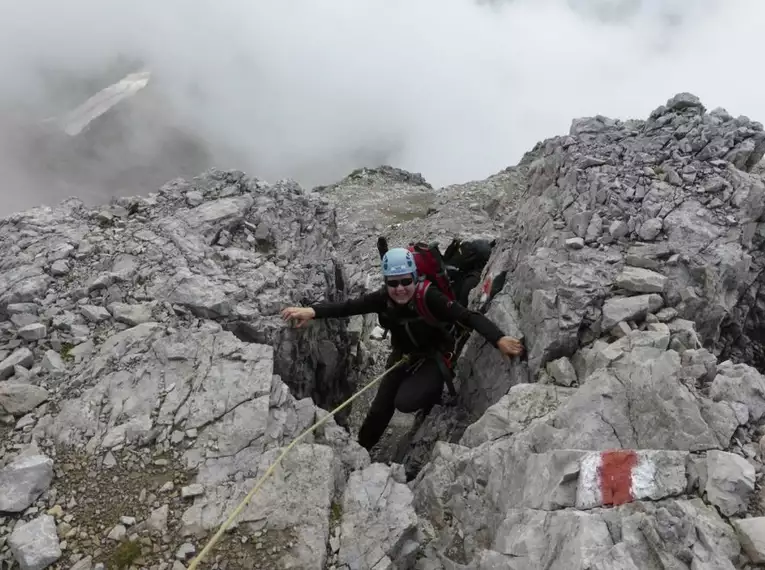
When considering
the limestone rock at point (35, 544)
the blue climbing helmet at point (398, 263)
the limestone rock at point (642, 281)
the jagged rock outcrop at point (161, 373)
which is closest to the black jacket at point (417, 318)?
the blue climbing helmet at point (398, 263)

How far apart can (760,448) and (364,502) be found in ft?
14.2

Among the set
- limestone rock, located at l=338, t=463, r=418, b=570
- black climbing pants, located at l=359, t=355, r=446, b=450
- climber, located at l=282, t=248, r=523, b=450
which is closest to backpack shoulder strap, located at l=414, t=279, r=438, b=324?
climber, located at l=282, t=248, r=523, b=450

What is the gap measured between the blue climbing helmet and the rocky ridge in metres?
2.04

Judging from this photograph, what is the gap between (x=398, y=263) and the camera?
9.37 metres

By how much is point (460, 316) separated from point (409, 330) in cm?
117

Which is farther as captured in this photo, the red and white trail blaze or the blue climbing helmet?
the blue climbing helmet

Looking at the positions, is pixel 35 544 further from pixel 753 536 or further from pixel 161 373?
pixel 753 536

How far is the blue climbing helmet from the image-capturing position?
9.34 metres

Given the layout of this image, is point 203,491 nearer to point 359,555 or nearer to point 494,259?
point 359,555

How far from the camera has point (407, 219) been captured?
47.8 m

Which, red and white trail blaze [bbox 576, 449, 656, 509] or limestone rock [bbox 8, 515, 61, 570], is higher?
limestone rock [bbox 8, 515, 61, 570]

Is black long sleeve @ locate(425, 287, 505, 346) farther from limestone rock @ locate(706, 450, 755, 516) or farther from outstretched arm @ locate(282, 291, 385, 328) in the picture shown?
limestone rock @ locate(706, 450, 755, 516)

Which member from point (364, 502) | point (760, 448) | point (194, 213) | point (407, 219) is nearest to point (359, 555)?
point (364, 502)

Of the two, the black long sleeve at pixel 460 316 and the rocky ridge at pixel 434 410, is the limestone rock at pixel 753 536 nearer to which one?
the rocky ridge at pixel 434 410
